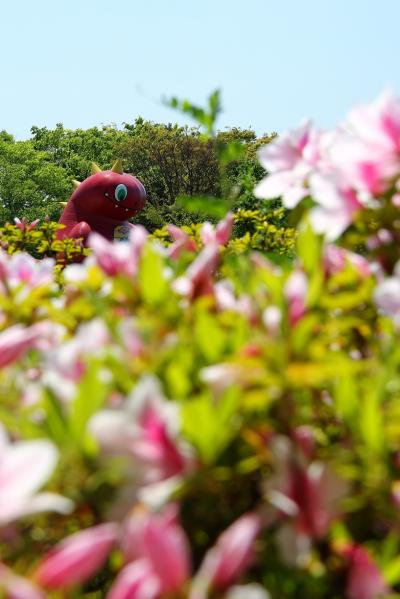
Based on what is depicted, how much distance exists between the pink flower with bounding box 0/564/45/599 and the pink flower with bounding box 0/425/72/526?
0.07 m

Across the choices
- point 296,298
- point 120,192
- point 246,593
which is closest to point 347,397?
point 296,298

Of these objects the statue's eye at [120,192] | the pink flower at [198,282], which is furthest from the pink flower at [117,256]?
the statue's eye at [120,192]

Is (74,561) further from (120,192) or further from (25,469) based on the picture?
(120,192)

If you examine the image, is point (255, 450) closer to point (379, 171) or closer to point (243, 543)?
point (243, 543)

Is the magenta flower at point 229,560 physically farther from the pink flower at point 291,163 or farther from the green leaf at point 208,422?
the pink flower at point 291,163

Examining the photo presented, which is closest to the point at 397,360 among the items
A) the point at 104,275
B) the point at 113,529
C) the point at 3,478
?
the point at 113,529

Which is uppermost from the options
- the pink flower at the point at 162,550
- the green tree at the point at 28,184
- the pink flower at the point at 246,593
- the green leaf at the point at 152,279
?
the green tree at the point at 28,184

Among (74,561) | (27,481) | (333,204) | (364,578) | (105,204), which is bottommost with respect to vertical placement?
(364,578)

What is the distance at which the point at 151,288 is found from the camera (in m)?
1.47

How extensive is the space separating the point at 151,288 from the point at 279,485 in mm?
451

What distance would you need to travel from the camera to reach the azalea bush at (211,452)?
42.6 inches

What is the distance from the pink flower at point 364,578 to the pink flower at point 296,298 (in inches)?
14.5

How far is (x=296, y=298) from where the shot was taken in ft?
4.37

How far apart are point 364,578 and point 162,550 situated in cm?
31
